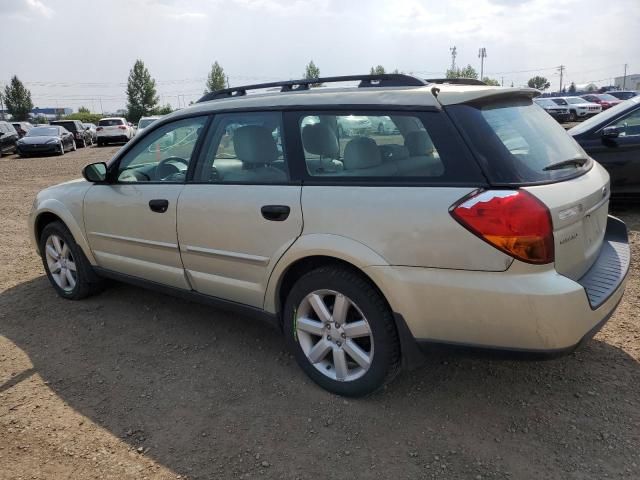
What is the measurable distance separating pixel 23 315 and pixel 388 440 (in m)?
3.35

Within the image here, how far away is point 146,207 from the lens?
380 cm

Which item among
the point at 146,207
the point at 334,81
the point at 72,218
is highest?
the point at 334,81

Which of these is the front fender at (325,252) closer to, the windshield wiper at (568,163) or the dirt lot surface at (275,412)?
the dirt lot surface at (275,412)

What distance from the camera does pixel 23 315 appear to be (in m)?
4.51

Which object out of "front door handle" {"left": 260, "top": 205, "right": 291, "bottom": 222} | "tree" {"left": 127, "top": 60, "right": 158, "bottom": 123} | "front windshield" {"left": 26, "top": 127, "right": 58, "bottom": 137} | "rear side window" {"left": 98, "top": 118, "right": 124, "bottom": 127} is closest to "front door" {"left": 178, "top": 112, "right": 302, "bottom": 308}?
"front door handle" {"left": 260, "top": 205, "right": 291, "bottom": 222}

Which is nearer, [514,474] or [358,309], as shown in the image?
[514,474]

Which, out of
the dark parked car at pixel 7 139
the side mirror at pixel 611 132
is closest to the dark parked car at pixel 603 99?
the side mirror at pixel 611 132

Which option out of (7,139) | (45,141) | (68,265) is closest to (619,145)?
(68,265)

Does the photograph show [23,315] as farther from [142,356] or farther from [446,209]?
[446,209]

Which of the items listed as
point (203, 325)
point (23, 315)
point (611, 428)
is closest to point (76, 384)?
point (203, 325)

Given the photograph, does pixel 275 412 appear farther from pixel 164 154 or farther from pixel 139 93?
pixel 139 93

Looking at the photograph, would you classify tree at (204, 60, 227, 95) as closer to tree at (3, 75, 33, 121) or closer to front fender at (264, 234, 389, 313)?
tree at (3, 75, 33, 121)

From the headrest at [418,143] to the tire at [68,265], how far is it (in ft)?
9.96

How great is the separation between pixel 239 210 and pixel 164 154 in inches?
43.2
